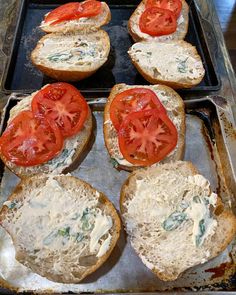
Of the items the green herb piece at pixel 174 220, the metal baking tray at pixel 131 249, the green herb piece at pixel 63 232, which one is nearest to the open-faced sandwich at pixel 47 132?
the metal baking tray at pixel 131 249

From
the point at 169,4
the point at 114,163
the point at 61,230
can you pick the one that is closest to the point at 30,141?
the point at 114,163

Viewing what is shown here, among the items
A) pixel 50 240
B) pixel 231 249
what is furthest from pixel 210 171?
pixel 50 240

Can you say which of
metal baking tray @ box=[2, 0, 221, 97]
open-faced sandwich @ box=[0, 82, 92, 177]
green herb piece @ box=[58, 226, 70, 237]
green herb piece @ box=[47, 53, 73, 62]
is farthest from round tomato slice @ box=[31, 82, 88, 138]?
green herb piece @ box=[58, 226, 70, 237]

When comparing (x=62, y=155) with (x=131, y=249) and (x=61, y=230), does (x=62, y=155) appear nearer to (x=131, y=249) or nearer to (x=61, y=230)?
(x=61, y=230)

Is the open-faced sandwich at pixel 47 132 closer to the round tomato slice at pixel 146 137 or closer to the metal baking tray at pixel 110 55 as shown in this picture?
the metal baking tray at pixel 110 55

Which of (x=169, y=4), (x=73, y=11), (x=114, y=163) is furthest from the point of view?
(x=169, y=4)

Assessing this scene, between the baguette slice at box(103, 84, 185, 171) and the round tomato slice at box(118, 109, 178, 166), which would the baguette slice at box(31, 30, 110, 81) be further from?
the round tomato slice at box(118, 109, 178, 166)
